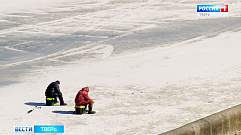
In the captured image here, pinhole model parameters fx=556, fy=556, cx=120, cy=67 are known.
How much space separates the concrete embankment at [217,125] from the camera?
33.0 ft

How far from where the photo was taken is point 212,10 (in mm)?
36094

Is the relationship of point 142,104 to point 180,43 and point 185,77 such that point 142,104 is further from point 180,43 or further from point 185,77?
point 180,43

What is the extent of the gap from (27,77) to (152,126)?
846cm

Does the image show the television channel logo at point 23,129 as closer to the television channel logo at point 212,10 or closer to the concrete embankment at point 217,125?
the concrete embankment at point 217,125

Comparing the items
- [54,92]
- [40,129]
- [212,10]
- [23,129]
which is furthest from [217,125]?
[212,10]

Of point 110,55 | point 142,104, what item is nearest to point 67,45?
point 110,55

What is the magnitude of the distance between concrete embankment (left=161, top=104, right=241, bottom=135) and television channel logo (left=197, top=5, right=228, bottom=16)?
77.2 ft

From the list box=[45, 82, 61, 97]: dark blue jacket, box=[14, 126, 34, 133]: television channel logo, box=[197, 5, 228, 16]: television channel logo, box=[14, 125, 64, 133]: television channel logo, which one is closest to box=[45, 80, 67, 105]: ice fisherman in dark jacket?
box=[45, 82, 61, 97]: dark blue jacket

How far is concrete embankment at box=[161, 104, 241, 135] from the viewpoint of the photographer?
33.0ft

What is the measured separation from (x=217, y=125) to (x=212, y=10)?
2613cm

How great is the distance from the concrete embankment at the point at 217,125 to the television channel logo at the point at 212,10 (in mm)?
23525

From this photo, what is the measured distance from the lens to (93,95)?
18.4 metres

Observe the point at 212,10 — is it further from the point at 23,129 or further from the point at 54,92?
the point at 23,129

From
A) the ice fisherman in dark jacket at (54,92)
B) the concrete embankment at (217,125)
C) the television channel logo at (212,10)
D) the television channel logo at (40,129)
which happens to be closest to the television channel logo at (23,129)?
the television channel logo at (40,129)
